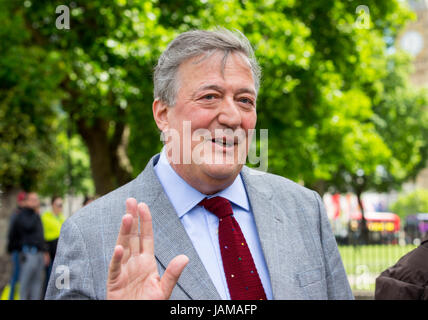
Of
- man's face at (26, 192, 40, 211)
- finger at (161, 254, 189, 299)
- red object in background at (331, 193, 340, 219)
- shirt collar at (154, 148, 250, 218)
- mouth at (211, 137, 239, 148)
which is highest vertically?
red object in background at (331, 193, 340, 219)

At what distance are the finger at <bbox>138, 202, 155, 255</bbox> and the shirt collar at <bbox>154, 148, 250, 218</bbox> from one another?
478 millimetres

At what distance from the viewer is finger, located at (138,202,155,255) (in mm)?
1727

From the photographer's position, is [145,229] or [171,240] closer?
[145,229]

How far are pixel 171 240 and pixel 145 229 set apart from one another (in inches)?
15.4

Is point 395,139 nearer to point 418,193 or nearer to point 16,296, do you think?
point 16,296

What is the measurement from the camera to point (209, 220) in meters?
2.23

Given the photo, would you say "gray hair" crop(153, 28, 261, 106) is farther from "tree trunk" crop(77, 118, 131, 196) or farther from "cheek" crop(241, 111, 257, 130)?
"tree trunk" crop(77, 118, 131, 196)

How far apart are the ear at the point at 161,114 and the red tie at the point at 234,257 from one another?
0.37 meters

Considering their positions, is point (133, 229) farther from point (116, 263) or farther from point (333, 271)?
point (333, 271)

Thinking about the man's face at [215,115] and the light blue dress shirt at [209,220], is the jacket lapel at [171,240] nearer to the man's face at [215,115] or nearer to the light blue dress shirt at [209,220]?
the light blue dress shirt at [209,220]

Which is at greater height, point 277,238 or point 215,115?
point 215,115

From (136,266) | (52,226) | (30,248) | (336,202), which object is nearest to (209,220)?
(136,266)

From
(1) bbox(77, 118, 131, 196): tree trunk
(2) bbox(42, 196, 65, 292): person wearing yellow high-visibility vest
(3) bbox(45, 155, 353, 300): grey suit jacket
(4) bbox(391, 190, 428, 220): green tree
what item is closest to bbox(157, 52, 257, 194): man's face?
(3) bbox(45, 155, 353, 300): grey suit jacket
